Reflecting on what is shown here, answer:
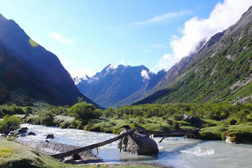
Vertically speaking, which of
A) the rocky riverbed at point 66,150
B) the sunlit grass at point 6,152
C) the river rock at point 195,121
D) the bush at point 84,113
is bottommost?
the rocky riverbed at point 66,150

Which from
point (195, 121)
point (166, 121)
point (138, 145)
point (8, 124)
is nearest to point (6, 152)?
point (138, 145)

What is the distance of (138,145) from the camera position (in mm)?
45219

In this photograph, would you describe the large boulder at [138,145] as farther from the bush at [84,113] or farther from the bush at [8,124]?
the bush at [84,113]

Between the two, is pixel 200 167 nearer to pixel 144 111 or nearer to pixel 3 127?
pixel 3 127

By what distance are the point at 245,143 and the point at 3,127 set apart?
6940 cm

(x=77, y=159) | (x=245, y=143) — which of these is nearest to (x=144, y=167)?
(x=77, y=159)

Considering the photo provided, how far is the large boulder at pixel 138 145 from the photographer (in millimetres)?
44781

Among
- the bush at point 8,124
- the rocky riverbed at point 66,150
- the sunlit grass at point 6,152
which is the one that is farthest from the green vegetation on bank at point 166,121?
the sunlit grass at point 6,152

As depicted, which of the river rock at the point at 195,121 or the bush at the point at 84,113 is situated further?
the bush at the point at 84,113

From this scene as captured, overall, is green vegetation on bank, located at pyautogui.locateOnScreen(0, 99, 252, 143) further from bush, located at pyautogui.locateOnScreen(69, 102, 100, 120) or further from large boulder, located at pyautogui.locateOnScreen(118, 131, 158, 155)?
large boulder, located at pyautogui.locateOnScreen(118, 131, 158, 155)

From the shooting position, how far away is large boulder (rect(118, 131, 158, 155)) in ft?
147

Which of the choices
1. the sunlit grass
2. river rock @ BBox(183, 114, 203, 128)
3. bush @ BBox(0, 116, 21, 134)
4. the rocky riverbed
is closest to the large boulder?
the rocky riverbed

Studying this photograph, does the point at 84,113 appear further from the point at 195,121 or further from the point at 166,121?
the point at 195,121

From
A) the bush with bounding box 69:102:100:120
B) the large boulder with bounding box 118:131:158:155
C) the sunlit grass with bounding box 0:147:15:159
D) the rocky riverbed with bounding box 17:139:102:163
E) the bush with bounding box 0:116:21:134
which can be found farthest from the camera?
the bush with bounding box 69:102:100:120
